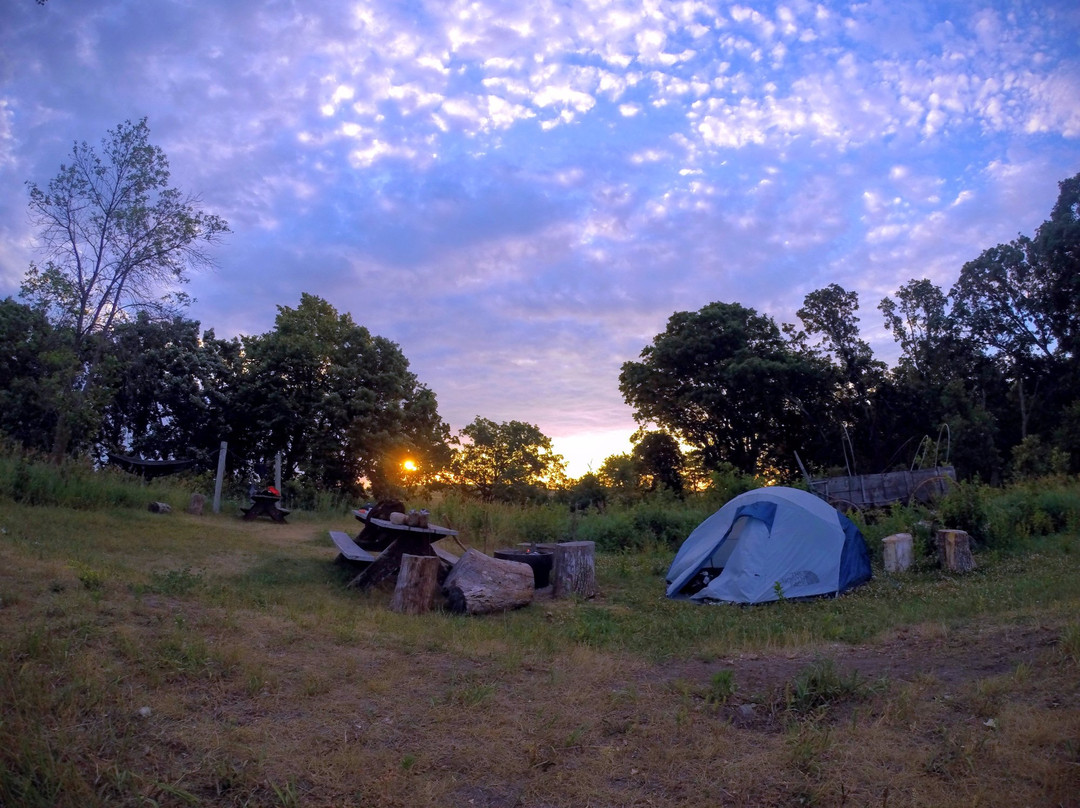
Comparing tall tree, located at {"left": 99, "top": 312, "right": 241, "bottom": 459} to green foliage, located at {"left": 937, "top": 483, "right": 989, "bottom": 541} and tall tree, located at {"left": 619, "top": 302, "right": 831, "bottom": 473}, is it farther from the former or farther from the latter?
green foliage, located at {"left": 937, "top": 483, "right": 989, "bottom": 541}

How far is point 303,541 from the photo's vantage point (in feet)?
42.7

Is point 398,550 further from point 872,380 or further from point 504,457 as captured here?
point 504,457

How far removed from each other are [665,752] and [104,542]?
8551 mm

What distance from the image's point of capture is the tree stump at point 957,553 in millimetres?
10273

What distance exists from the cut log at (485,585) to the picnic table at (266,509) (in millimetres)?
8666

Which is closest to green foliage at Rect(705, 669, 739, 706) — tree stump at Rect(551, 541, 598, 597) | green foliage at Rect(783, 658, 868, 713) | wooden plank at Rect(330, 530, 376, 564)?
green foliage at Rect(783, 658, 868, 713)

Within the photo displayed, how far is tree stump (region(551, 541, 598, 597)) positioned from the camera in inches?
385

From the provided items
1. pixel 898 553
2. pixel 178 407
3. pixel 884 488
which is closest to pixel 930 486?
pixel 884 488

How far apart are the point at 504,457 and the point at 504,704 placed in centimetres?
3606

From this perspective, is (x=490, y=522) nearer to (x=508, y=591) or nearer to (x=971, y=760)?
(x=508, y=591)

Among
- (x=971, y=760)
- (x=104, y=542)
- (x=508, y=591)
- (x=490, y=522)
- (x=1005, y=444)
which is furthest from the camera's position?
(x=1005, y=444)

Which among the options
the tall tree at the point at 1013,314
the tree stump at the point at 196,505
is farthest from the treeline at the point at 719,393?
the tree stump at the point at 196,505

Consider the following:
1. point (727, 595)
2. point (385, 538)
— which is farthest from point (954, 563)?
point (385, 538)

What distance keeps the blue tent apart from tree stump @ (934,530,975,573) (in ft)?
3.41
